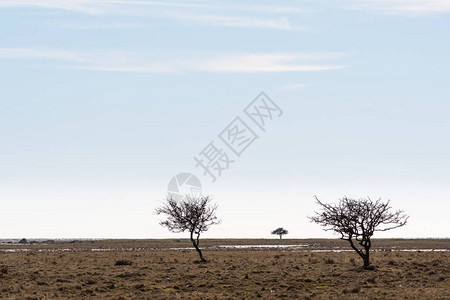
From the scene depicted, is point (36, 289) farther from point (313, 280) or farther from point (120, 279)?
point (313, 280)

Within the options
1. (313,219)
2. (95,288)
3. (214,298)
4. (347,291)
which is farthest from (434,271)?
(95,288)

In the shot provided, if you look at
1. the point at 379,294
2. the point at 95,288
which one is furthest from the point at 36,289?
the point at 379,294

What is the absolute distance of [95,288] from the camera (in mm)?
33156

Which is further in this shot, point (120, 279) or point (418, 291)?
point (120, 279)

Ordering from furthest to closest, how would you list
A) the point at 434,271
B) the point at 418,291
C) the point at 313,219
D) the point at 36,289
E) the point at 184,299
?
1. the point at 313,219
2. the point at 434,271
3. the point at 36,289
4. the point at 418,291
5. the point at 184,299

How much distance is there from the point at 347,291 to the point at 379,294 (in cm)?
175

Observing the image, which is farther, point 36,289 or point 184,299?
point 36,289

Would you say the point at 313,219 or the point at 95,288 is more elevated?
the point at 313,219

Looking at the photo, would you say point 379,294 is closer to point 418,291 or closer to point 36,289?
point 418,291

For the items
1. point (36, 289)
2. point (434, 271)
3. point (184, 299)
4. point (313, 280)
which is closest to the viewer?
point (184, 299)

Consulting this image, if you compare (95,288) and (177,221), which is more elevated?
(177,221)

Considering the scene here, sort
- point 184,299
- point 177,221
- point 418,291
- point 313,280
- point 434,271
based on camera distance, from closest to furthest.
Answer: point 184,299 → point 418,291 → point 313,280 → point 434,271 → point 177,221

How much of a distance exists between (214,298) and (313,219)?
18388 millimetres

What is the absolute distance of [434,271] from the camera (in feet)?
134
